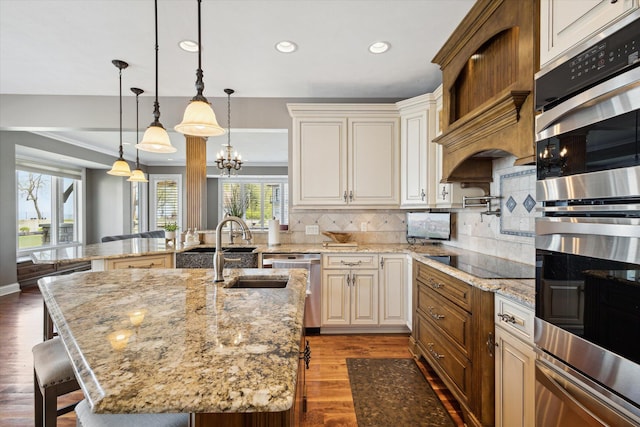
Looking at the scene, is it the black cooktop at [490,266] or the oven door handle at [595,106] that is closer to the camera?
the oven door handle at [595,106]

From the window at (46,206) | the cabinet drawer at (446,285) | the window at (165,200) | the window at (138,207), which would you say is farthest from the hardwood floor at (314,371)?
the window at (165,200)

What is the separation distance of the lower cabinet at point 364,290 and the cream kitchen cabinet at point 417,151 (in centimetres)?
67

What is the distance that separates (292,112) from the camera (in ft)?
11.0

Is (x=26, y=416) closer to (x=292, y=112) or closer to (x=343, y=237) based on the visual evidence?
(x=343, y=237)

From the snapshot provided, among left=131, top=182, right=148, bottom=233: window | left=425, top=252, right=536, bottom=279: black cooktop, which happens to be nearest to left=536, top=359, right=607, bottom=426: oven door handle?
left=425, top=252, right=536, bottom=279: black cooktop

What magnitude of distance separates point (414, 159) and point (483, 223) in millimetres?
955

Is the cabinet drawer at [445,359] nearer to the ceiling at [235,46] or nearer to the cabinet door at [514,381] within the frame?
the cabinet door at [514,381]

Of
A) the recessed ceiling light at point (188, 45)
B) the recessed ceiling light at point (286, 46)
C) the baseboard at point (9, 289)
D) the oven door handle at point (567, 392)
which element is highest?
the recessed ceiling light at point (286, 46)

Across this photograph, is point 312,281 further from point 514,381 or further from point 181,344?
point 181,344

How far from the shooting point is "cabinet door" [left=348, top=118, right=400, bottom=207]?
3.35 m

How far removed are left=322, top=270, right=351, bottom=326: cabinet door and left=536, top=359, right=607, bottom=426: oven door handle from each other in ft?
6.64

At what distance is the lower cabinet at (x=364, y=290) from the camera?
10.2ft

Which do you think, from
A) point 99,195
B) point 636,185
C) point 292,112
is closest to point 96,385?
point 636,185

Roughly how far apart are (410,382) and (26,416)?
2.57 metres
